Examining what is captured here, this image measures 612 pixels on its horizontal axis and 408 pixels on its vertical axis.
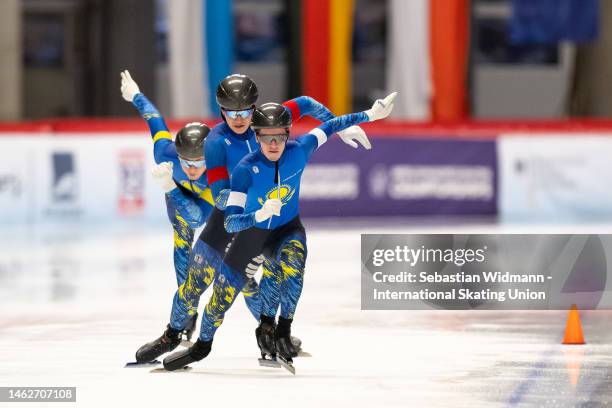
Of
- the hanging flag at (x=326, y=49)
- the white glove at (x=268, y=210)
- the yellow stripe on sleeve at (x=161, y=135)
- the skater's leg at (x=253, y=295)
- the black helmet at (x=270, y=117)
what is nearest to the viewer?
the white glove at (x=268, y=210)

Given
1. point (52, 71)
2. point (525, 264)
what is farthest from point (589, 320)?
point (52, 71)

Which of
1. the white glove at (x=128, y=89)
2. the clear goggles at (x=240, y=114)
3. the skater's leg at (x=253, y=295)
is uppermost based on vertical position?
the white glove at (x=128, y=89)

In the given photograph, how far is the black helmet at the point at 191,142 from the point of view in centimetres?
634

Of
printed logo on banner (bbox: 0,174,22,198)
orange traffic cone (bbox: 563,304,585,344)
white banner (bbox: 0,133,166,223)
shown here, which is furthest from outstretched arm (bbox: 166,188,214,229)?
printed logo on banner (bbox: 0,174,22,198)

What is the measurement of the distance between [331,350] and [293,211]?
111cm

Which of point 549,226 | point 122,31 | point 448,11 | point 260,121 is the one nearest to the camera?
point 260,121

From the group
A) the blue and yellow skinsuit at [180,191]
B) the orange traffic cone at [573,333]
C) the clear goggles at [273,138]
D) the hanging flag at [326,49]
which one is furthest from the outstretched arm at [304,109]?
the hanging flag at [326,49]

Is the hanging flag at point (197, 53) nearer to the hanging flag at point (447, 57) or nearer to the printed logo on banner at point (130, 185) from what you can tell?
the hanging flag at point (447, 57)

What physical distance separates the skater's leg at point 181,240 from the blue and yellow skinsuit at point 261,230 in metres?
0.90

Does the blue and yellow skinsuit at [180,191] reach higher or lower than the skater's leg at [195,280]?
higher

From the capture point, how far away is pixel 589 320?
775cm

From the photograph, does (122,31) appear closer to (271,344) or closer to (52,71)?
(52,71)

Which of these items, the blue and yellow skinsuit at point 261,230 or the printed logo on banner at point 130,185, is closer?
the blue and yellow skinsuit at point 261,230

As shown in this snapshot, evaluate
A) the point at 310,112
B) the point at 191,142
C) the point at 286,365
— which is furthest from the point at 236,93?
the point at 286,365
